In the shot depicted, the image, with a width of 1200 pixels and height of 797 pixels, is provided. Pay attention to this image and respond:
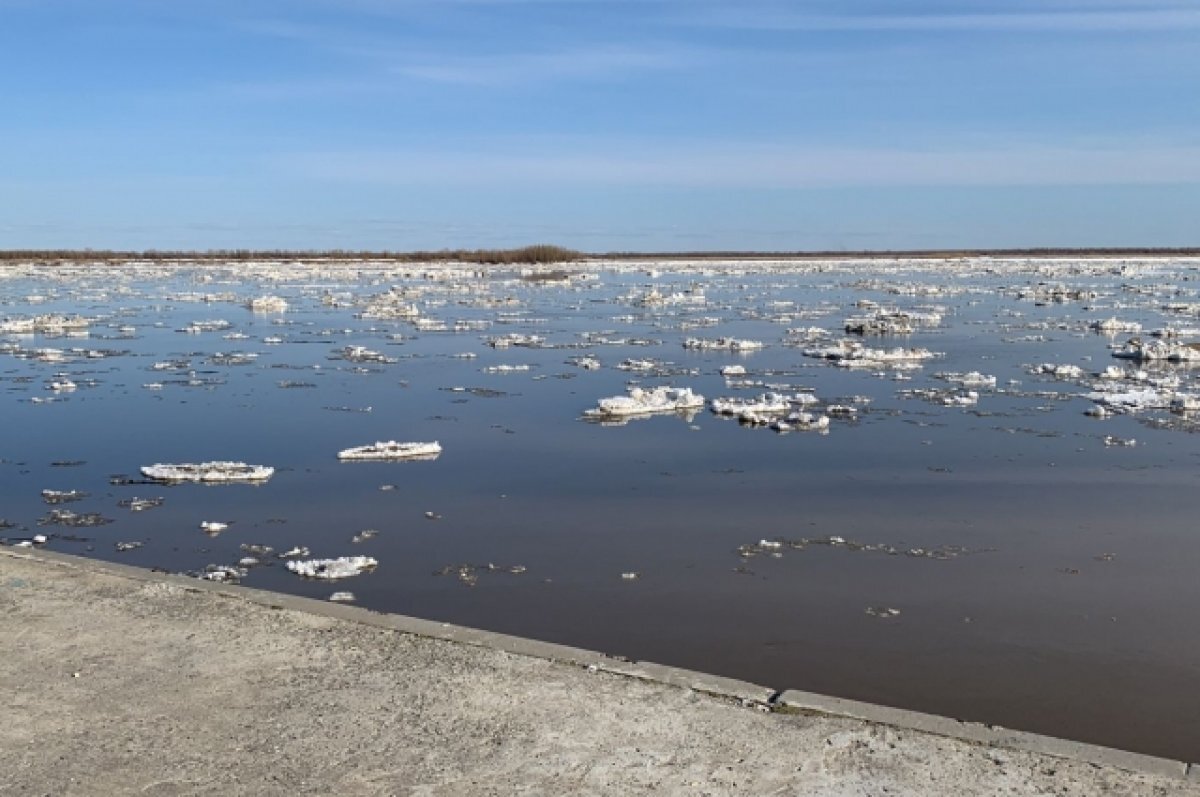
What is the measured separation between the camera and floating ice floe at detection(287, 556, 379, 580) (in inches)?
273

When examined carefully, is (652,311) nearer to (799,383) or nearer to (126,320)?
(126,320)

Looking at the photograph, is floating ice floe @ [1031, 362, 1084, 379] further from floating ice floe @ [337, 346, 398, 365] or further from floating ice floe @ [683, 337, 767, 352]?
floating ice floe @ [337, 346, 398, 365]

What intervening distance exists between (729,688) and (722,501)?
4.18 metres

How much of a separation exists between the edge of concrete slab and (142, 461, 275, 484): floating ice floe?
10.7 feet

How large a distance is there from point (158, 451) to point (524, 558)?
527cm

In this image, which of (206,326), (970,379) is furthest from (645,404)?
(206,326)

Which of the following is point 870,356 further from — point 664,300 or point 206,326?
point 664,300

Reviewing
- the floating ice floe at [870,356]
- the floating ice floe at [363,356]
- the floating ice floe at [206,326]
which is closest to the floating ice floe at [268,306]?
the floating ice floe at [206,326]

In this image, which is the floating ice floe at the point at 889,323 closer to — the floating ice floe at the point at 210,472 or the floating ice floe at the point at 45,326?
the floating ice floe at the point at 210,472

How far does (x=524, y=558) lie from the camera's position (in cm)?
732

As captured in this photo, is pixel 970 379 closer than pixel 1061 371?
Yes

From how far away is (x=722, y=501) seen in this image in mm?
8836

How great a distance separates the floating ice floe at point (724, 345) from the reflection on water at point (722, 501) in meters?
0.35

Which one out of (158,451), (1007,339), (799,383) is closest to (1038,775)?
(158,451)
